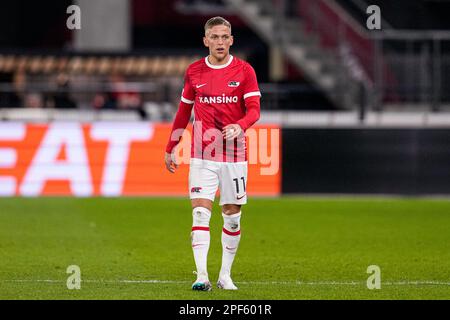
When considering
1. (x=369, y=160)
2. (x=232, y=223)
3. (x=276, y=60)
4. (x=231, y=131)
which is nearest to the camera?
(x=231, y=131)

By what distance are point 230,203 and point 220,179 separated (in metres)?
0.23

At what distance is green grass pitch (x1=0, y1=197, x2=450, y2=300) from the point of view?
38.4 feet

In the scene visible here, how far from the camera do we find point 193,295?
11.1 metres

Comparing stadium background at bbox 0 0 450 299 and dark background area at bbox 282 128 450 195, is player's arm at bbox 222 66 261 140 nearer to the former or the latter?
stadium background at bbox 0 0 450 299

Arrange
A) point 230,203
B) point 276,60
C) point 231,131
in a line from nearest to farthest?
point 231,131 → point 230,203 → point 276,60

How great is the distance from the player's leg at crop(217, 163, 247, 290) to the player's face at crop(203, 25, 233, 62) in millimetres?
1002

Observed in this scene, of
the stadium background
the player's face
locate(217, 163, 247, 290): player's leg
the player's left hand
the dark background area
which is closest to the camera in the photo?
the player's left hand

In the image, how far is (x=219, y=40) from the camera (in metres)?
11.3

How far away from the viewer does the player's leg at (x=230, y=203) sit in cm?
1152

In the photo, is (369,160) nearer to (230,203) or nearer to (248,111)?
(230,203)

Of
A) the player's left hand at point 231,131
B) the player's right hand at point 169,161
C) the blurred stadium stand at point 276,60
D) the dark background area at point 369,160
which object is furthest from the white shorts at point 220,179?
the blurred stadium stand at point 276,60

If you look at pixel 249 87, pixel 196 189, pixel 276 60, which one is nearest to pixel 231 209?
pixel 196 189

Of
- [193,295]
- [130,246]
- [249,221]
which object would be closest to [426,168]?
[249,221]

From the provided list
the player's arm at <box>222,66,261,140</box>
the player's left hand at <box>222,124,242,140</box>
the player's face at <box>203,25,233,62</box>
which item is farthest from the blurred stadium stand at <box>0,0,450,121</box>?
the player's left hand at <box>222,124,242,140</box>
